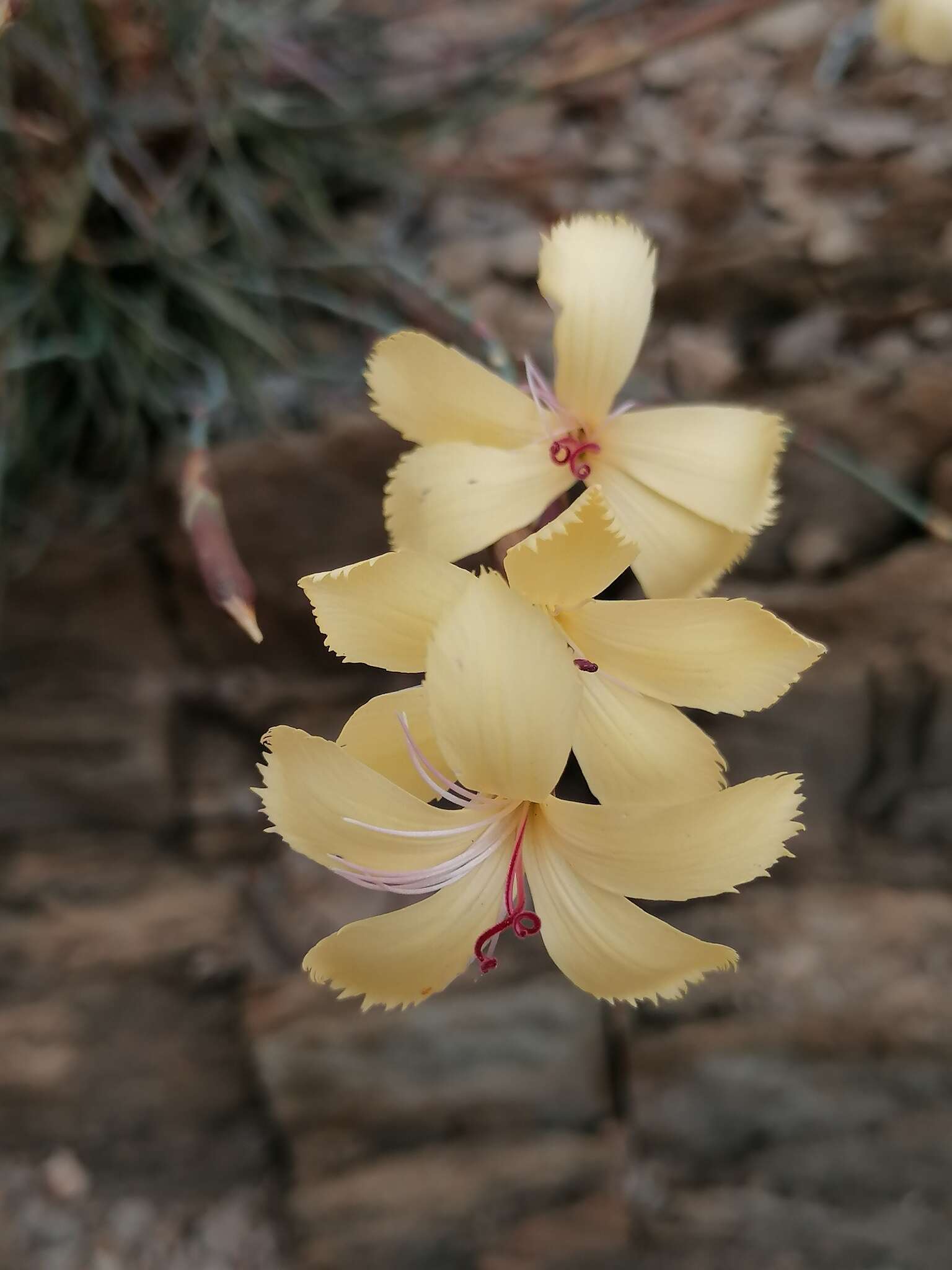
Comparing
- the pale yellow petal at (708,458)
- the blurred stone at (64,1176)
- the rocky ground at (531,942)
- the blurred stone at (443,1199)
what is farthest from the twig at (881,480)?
the blurred stone at (64,1176)

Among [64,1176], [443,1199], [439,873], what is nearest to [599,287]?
[439,873]

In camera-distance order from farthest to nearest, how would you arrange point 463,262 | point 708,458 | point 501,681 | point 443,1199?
point 443,1199
point 463,262
point 708,458
point 501,681

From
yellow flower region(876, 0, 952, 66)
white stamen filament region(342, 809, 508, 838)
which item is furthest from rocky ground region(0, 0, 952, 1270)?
white stamen filament region(342, 809, 508, 838)

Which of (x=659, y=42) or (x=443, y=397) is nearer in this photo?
(x=443, y=397)

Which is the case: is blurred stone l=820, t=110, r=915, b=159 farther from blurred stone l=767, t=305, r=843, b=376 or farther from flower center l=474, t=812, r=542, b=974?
flower center l=474, t=812, r=542, b=974

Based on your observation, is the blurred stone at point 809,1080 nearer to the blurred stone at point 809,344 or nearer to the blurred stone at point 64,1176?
the blurred stone at point 809,344

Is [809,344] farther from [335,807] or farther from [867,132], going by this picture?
[335,807]

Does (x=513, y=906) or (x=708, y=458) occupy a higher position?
(x=708, y=458)

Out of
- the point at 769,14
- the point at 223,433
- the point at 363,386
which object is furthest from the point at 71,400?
the point at 769,14
